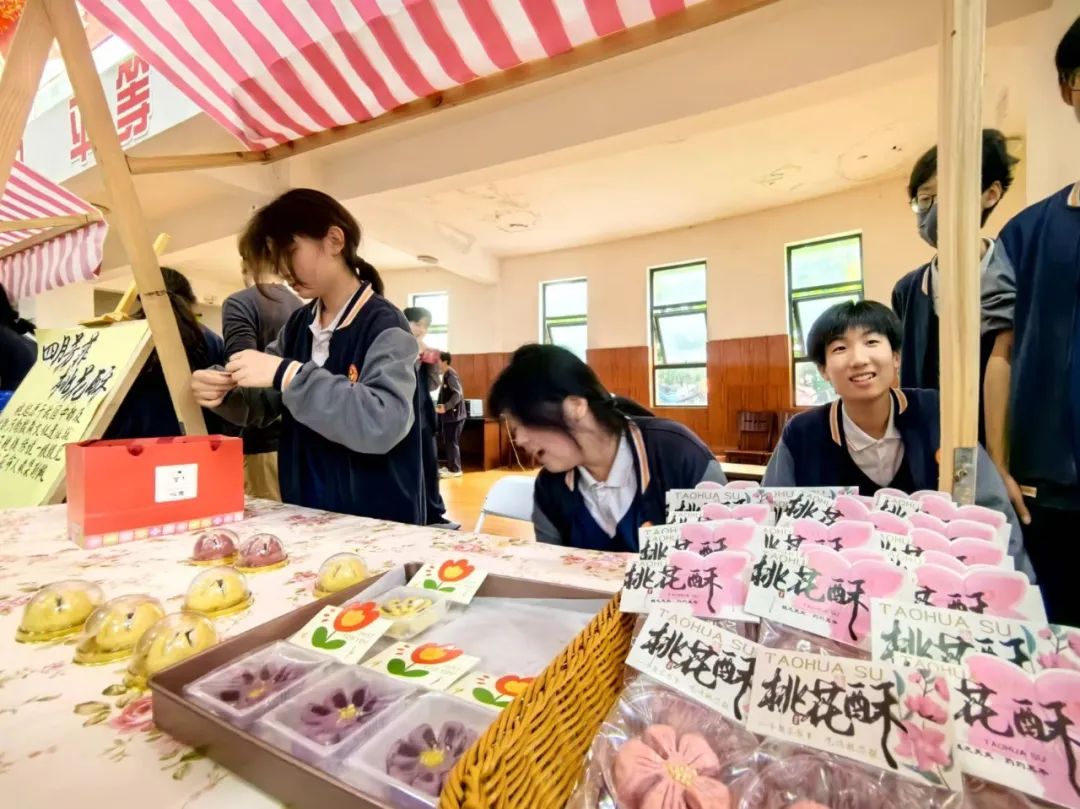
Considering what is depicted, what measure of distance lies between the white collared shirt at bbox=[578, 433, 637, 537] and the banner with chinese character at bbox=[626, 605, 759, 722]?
0.64 metres

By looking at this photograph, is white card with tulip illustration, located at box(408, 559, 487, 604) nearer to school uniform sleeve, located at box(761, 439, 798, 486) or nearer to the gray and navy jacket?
the gray and navy jacket

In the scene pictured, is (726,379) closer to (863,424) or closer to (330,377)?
(863,424)

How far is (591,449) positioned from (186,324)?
3.55ft

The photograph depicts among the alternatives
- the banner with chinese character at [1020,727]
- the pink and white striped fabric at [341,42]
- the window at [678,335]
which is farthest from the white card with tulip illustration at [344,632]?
the window at [678,335]

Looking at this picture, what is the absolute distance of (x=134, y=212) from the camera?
1.03 metres

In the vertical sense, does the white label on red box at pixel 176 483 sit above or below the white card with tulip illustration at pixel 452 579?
above

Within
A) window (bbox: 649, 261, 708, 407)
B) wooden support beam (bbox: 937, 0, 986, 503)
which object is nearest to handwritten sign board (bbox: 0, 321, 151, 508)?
wooden support beam (bbox: 937, 0, 986, 503)

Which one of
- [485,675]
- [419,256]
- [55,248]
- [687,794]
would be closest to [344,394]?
[485,675]

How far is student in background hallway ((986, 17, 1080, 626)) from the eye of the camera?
970 millimetres

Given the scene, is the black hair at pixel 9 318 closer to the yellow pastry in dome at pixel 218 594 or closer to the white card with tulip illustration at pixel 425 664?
the yellow pastry in dome at pixel 218 594

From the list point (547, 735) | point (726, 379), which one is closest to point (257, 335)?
point (547, 735)

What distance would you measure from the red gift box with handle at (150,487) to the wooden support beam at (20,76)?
464 mm

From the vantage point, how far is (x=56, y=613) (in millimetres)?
537

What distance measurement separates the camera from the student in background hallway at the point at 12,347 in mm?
1723
